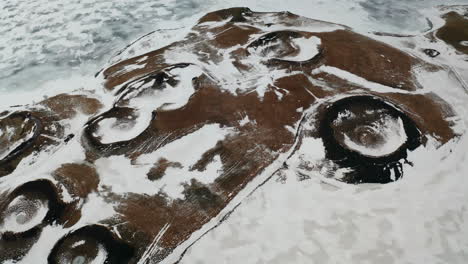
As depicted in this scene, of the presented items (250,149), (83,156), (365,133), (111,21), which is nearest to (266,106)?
(250,149)

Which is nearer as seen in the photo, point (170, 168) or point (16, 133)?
point (170, 168)

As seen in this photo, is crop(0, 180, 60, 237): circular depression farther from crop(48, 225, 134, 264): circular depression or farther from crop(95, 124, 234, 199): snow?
crop(95, 124, 234, 199): snow

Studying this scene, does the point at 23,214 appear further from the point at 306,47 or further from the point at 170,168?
the point at 306,47

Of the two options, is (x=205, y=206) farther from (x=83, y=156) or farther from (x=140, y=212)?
(x=83, y=156)

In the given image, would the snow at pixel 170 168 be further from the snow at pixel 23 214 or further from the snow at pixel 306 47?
the snow at pixel 306 47

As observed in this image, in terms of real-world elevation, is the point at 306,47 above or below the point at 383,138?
above

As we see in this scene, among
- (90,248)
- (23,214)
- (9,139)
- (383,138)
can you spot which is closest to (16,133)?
(9,139)

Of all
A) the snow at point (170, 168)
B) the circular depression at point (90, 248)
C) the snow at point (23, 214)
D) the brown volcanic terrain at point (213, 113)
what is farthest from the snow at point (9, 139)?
the circular depression at point (90, 248)

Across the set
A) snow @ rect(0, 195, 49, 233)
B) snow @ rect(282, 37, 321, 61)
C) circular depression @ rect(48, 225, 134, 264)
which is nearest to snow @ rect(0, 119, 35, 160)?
snow @ rect(0, 195, 49, 233)
